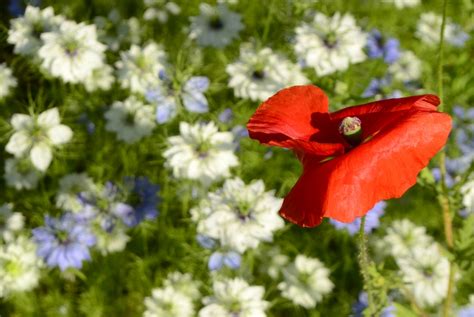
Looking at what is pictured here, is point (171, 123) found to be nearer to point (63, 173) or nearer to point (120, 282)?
point (63, 173)

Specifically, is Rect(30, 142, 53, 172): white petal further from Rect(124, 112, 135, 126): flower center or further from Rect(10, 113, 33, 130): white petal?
Rect(124, 112, 135, 126): flower center

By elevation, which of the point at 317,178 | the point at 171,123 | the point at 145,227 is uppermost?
the point at 317,178

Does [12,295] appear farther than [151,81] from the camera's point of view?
No

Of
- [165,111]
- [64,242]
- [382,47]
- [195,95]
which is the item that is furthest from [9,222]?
[382,47]

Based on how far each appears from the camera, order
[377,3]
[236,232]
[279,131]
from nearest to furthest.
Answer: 1. [279,131]
2. [236,232]
3. [377,3]

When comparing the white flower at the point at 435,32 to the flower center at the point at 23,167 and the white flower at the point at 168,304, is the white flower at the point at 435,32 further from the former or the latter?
the flower center at the point at 23,167

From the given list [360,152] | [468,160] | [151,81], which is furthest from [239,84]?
[360,152]

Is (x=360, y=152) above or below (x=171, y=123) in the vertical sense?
above

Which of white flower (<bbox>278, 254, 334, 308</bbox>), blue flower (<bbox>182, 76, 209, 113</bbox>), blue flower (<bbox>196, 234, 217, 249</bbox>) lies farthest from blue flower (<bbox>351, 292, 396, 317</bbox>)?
blue flower (<bbox>182, 76, 209, 113</bbox>)
